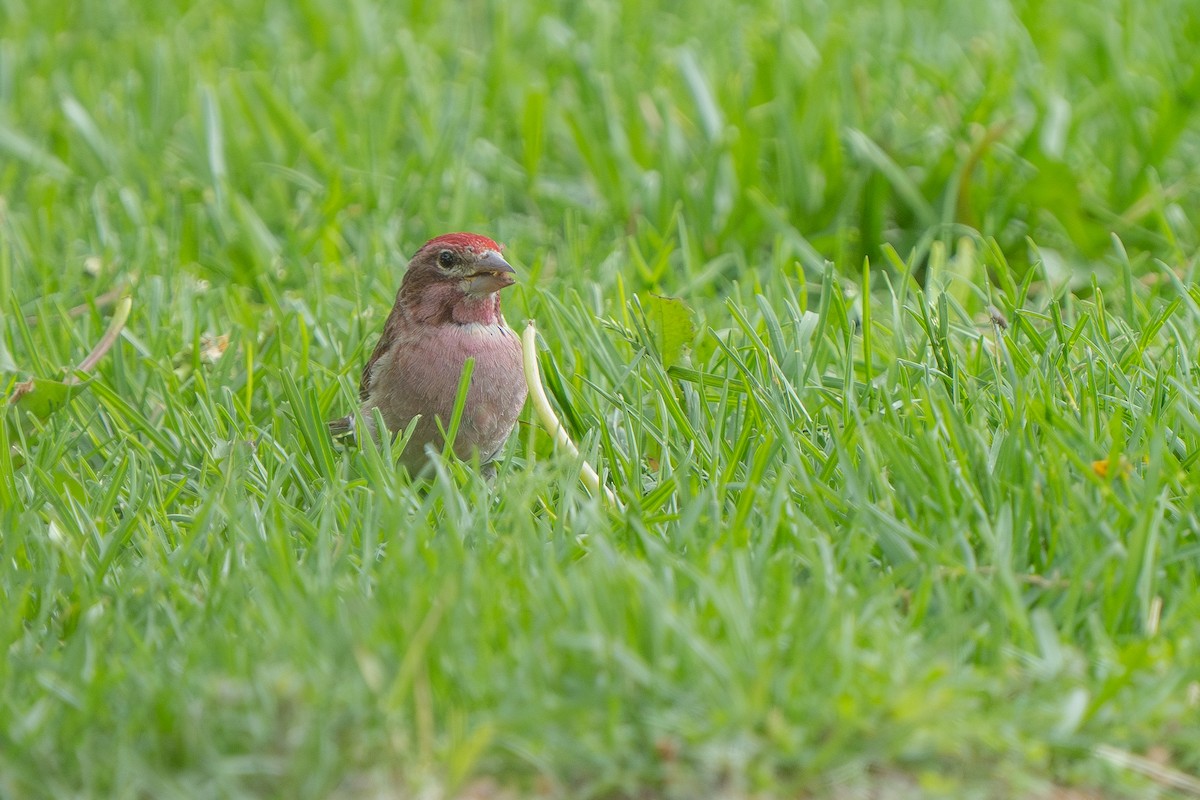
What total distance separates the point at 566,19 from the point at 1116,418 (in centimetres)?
450

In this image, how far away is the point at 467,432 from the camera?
3678mm

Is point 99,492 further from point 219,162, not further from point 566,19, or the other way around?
point 566,19

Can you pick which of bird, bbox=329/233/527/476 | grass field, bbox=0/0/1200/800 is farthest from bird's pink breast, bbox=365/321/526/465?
grass field, bbox=0/0/1200/800

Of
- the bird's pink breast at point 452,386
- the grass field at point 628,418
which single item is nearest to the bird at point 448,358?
the bird's pink breast at point 452,386

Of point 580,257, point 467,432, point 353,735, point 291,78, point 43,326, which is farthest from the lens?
point 291,78

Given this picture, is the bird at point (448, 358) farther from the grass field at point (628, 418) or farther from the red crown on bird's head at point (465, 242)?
the grass field at point (628, 418)

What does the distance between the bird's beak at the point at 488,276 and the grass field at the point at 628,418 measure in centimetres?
24

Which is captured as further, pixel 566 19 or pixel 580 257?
pixel 566 19

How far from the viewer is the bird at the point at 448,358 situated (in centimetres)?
371

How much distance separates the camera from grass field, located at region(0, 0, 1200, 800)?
2.36 metres

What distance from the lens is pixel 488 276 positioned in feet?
12.7

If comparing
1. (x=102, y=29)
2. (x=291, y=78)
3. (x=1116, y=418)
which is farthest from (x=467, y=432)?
(x=102, y=29)

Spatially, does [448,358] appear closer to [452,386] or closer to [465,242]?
[452,386]

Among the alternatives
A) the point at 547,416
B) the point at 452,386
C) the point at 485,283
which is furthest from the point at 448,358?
the point at 547,416
